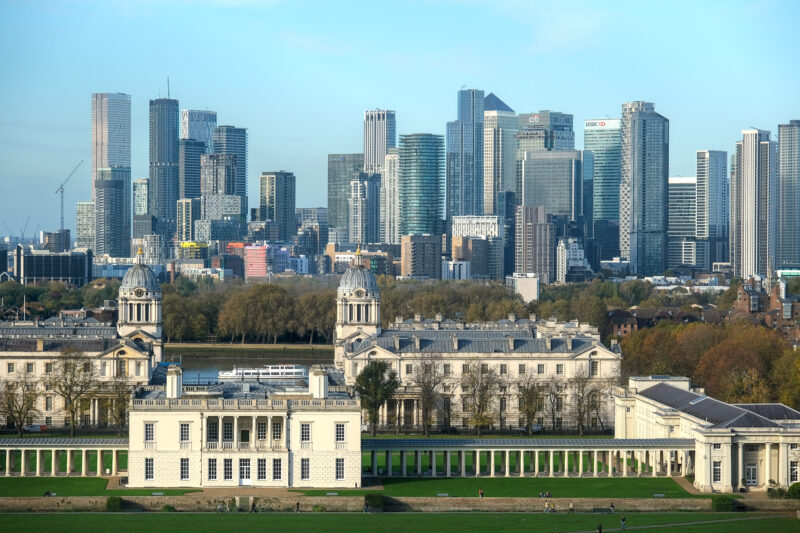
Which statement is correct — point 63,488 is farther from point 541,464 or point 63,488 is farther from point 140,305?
point 140,305

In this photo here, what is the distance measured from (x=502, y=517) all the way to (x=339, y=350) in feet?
150

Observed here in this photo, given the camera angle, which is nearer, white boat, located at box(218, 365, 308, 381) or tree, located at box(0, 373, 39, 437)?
tree, located at box(0, 373, 39, 437)

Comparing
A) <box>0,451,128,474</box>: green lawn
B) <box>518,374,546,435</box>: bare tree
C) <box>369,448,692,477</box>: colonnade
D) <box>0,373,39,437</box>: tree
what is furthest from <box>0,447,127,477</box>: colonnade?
<box>518,374,546,435</box>: bare tree

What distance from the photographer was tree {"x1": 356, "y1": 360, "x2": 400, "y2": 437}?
91738mm

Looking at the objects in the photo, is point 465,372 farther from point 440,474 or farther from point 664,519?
point 664,519

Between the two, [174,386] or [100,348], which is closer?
[174,386]

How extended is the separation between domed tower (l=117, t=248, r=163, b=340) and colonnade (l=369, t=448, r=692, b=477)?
31.5 meters

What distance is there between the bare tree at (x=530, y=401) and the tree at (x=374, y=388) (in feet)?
25.1

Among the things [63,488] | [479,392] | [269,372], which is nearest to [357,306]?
[269,372]

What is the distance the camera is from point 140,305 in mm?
107562

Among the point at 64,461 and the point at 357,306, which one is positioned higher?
the point at 357,306

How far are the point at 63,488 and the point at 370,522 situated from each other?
14.7 meters

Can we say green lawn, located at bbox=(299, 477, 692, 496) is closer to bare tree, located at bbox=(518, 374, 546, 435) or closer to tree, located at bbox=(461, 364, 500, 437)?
tree, located at bbox=(461, 364, 500, 437)

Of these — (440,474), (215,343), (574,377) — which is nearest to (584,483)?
(440,474)
